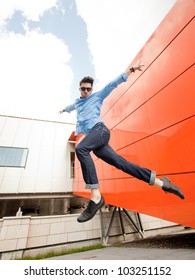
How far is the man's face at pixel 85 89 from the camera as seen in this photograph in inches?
100

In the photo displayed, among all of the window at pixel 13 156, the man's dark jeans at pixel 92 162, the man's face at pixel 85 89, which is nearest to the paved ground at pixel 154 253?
the man's dark jeans at pixel 92 162

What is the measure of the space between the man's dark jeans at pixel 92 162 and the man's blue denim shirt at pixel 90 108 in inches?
6.6

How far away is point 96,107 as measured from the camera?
2520mm

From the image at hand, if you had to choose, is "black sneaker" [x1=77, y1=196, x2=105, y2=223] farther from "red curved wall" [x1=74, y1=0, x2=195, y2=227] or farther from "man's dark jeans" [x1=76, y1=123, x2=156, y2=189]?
"red curved wall" [x1=74, y1=0, x2=195, y2=227]

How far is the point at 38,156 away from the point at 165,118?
1000 cm

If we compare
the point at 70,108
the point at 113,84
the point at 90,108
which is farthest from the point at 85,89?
the point at 70,108

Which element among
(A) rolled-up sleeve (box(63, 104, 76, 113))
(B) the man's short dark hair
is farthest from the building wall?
(B) the man's short dark hair

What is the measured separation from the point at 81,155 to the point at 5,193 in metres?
9.93

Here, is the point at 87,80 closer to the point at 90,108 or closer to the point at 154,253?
the point at 90,108

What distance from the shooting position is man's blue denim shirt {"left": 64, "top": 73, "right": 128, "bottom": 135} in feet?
7.82

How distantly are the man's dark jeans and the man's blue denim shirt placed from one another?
0.17 m

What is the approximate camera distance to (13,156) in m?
11.2

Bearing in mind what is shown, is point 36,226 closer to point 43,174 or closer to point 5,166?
point 43,174
